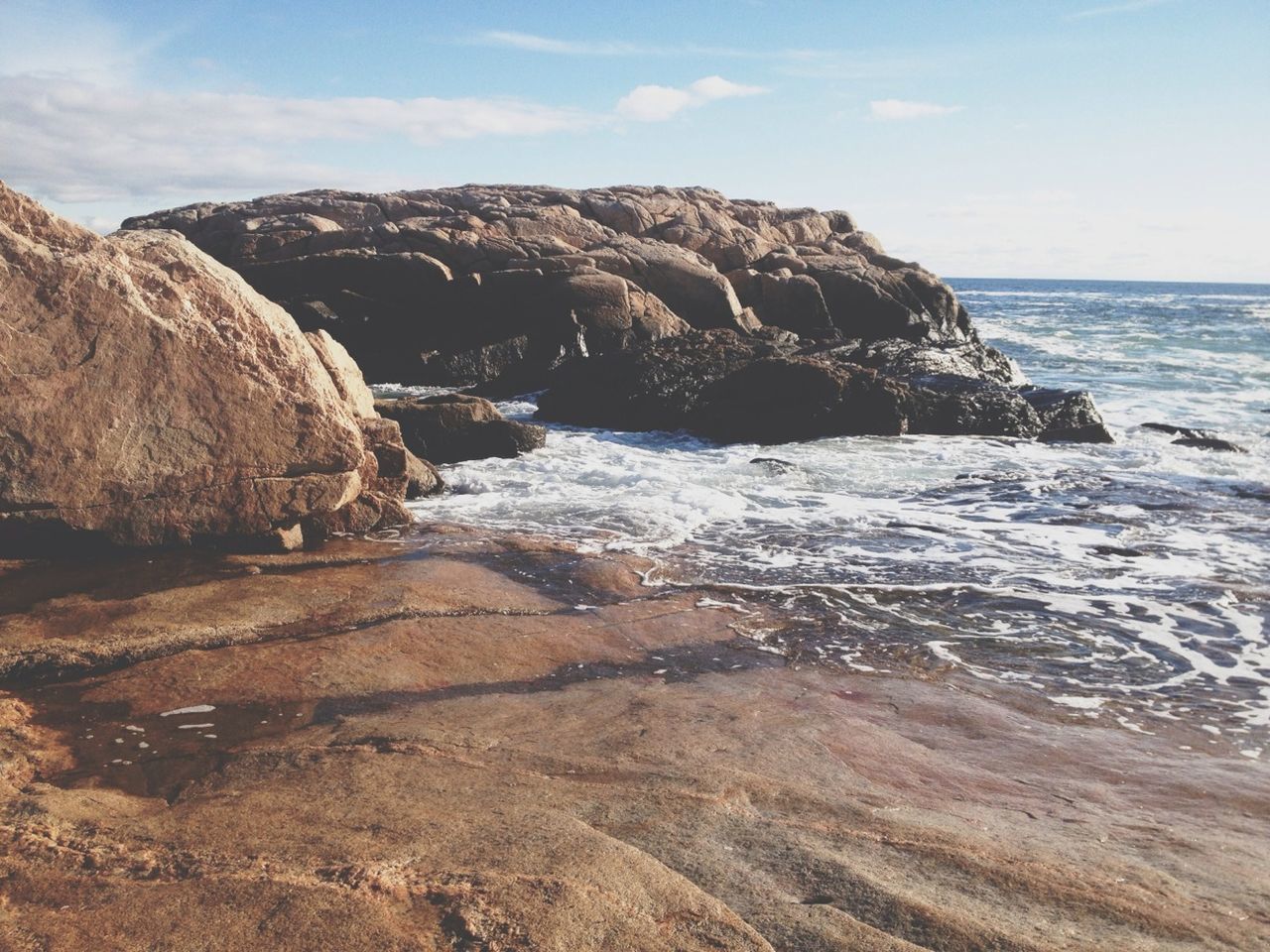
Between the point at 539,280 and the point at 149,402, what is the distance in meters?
14.4

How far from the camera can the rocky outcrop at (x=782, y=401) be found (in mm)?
14156

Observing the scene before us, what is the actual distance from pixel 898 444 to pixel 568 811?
36.1ft

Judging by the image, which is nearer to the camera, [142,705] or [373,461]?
[142,705]

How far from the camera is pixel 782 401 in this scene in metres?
14.2

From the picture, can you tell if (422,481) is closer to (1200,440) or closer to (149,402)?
(149,402)

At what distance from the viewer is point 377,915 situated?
2.41 m

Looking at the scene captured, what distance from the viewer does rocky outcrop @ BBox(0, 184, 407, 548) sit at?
20.0 feet

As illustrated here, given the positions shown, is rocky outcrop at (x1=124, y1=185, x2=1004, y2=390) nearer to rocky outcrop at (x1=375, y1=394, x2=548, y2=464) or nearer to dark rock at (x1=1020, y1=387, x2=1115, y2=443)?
dark rock at (x1=1020, y1=387, x2=1115, y2=443)

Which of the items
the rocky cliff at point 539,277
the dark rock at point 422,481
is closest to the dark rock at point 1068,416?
the rocky cliff at point 539,277

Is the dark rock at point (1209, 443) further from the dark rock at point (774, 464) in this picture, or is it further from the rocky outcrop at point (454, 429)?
the rocky outcrop at point (454, 429)

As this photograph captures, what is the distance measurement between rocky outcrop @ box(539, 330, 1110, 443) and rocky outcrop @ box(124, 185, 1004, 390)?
269cm

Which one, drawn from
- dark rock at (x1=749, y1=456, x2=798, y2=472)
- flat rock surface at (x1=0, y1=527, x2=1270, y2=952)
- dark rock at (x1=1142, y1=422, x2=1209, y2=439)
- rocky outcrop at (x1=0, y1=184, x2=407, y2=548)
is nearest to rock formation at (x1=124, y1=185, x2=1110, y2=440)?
dark rock at (x1=1142, y1=422, x2=1209, y2=439)

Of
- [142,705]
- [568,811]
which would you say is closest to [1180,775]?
[568,811]

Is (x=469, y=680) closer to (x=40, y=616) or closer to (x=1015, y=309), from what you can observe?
(x=40, y=616)
